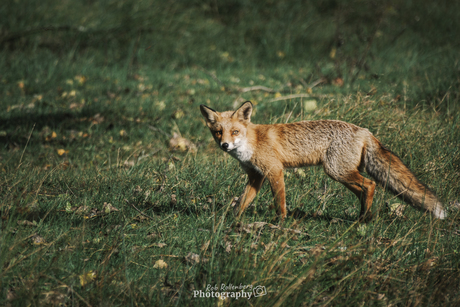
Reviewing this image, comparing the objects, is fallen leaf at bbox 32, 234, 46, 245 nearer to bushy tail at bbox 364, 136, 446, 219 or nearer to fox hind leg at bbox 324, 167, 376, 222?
fox hind leg at bbox 324, 167, 376, 222

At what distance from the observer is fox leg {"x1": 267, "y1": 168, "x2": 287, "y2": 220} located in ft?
12.4

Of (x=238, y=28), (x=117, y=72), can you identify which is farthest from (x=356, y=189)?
(x=238, y=28)

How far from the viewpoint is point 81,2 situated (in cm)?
1237

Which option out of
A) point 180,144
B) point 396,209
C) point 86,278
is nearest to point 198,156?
point 180,144

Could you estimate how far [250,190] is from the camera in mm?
4043

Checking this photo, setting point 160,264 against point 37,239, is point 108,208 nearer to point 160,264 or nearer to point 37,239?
point 37,239

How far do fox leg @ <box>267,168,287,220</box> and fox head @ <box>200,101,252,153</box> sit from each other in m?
0.46

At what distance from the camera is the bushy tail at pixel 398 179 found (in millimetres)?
3492

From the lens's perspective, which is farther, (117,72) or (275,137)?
(117,72)

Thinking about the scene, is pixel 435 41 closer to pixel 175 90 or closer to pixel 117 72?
pixel 175 90

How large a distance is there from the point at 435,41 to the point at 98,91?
398 inches

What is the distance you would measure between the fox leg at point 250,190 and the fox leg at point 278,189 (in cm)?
11

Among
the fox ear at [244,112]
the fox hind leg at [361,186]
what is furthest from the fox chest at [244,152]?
the fox hind leg at [361,186]

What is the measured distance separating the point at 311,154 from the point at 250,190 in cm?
76
